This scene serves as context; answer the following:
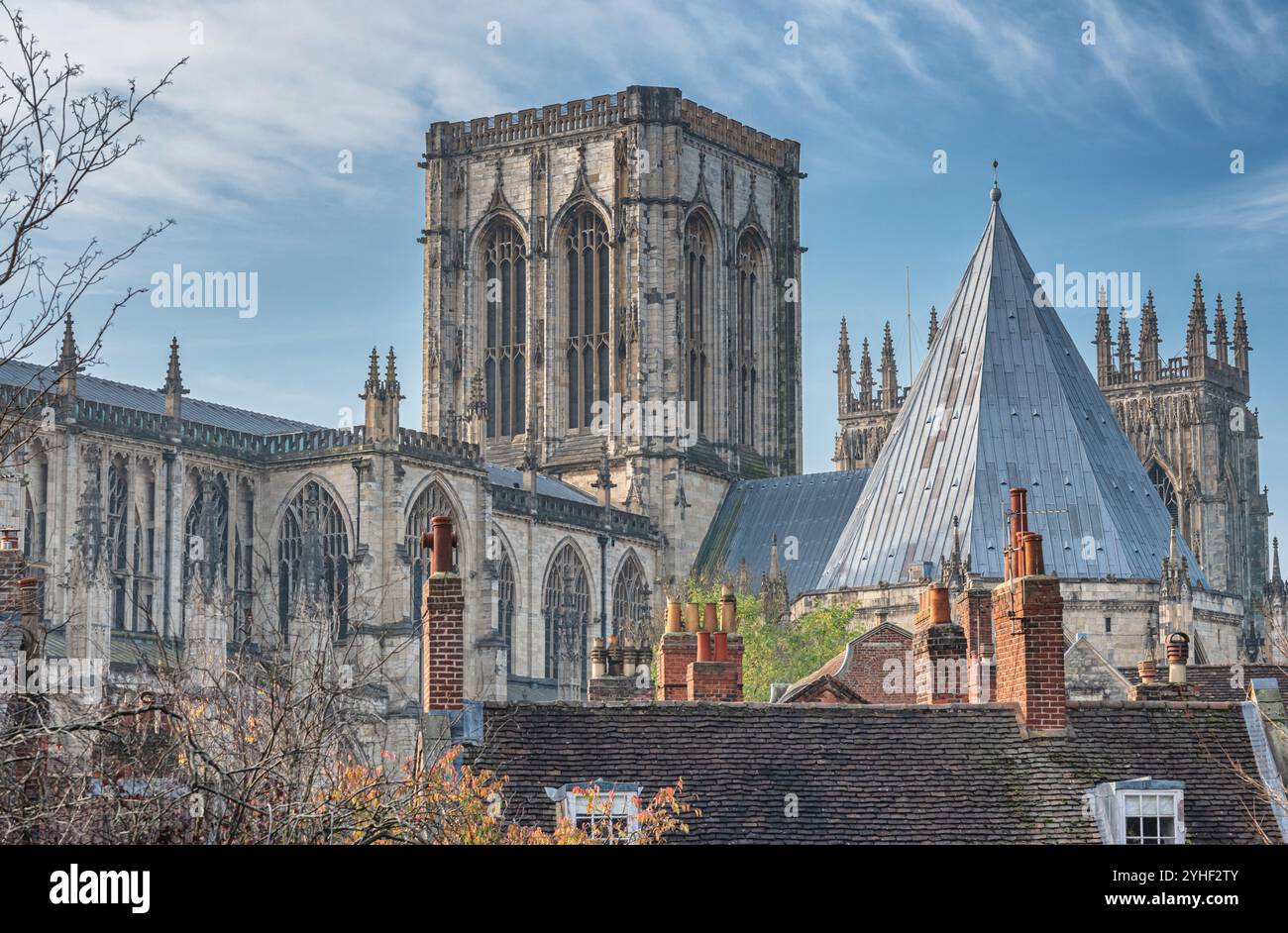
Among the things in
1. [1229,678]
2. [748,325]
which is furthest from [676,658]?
[748,325]

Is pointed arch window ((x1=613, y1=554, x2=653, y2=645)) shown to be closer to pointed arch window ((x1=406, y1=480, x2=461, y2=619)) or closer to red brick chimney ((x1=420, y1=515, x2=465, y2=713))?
pointed arch window ((x1=406, y1=480, x2=461, y2=619))

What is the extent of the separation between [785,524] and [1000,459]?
74.2 feet

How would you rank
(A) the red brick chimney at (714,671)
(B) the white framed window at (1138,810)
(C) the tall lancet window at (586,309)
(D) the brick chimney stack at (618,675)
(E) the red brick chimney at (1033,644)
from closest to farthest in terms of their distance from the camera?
(B) the white framed window at (1138,810)
(E) the red brick chimney at (1033,644)
(A) the red brick chimney at (714,671)
(D) the brick chimney stack at (618,675)
(C) the tall lancet window at (586,309)

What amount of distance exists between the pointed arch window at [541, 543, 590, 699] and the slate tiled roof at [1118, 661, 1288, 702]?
41.9m

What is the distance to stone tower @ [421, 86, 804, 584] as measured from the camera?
85938 millimetres

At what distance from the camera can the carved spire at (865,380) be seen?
334 feet

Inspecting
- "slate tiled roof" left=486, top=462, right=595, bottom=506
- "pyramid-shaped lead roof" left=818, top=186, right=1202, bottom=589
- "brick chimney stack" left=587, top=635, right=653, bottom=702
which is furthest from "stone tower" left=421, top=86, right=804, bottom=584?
"brick chimney stack" left=587, top=635, right=653, bottom=702

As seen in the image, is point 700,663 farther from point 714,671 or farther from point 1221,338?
point 1221,338

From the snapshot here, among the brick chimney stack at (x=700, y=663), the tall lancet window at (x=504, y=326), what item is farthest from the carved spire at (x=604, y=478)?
the brick chimney stack at (x=700, y=663)

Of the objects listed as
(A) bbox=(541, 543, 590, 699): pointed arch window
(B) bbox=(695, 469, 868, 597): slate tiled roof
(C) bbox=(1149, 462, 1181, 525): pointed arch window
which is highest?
(C) bbox=(1149, 462, 1181, 525): pointed arch window

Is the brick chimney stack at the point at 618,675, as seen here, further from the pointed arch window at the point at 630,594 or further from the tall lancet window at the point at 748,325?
the tall lancet window at the point at 748,325

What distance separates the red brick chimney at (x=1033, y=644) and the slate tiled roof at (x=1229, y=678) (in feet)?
22.8
